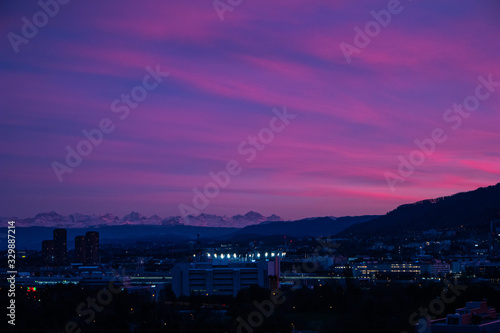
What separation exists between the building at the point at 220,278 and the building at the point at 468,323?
21.2m

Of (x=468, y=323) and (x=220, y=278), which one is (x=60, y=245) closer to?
(x=220, y=278)

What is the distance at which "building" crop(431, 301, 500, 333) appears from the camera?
18078 mm

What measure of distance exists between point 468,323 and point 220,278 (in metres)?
23.1

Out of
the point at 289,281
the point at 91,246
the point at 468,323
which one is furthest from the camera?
the point at 91,246

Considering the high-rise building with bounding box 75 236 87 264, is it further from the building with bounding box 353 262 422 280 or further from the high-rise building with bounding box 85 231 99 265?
the building with bounding box 353 262 422 280

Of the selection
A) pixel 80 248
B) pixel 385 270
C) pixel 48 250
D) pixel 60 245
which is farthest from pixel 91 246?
pixel 385 270

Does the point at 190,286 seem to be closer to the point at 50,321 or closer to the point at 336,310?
the point at 336,310

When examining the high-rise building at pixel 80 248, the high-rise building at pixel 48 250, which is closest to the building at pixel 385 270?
the high-rise building at pixel 48 250

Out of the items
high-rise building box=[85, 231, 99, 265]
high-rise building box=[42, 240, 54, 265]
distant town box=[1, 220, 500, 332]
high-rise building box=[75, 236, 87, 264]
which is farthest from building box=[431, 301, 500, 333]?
high-rise building box=[75, 236, 87, 264]

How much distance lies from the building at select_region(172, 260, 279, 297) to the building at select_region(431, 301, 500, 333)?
21.2 m

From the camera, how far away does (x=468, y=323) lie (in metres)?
18.6

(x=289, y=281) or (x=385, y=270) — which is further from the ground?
(x=385, y=270)

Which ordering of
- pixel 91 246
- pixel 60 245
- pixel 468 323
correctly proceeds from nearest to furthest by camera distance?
pixel 468 323
pixel 60 245
pixel 91 246

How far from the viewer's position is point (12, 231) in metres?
16.8
